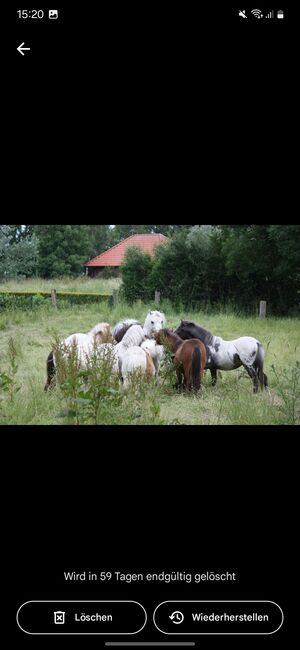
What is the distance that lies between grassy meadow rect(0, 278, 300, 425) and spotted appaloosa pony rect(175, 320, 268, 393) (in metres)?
0.05

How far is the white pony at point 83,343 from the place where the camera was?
2789 millimetres

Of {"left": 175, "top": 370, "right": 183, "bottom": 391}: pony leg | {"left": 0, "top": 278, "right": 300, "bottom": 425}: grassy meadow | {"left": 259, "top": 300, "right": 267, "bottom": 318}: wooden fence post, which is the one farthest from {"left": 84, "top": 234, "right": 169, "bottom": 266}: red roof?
{"left": 175, "top": 370, "right": 183, "bottom": 391}: pony leg

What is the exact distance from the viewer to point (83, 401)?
2.39 m

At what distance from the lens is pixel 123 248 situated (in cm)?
256

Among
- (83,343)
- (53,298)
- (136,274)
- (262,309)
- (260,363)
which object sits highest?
(136,274)

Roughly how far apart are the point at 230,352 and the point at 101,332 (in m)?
0.85

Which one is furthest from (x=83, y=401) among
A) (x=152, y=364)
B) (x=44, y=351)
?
(x=152, y=364)

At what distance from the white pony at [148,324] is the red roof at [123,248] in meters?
0.44

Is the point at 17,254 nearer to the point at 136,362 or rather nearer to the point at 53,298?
the point at 53,298

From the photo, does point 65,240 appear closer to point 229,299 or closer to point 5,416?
point 5,416

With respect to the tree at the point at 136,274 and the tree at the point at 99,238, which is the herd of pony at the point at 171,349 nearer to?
the tree at the point at 136,274
